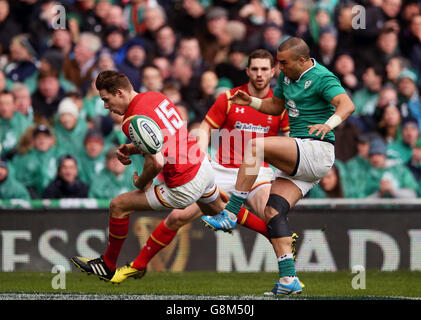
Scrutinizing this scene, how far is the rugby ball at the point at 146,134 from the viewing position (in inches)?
248

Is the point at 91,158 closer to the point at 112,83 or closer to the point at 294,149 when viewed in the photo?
the point at 112,83

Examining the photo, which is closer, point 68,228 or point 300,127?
point 300,127

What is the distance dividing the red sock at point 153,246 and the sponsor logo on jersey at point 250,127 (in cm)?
135

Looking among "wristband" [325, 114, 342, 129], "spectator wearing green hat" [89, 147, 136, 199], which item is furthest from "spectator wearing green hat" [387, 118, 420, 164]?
"wristband" [325, 114, 342, 129]

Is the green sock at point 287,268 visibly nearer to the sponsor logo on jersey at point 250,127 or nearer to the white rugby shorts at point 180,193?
the white rugby shorts at point 180,193

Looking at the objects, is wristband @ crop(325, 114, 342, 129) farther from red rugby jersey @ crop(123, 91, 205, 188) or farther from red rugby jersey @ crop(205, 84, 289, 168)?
red rugby jersey @ crop(205, 84, 289, 168)

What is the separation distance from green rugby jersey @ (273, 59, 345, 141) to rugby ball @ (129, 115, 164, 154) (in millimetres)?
1153

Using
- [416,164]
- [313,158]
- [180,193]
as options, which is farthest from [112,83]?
[416,164]

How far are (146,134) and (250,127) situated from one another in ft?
7.50

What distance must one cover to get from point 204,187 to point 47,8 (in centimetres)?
574

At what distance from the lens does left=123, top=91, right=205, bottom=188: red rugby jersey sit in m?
6.67

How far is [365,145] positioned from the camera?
10.1 meters
